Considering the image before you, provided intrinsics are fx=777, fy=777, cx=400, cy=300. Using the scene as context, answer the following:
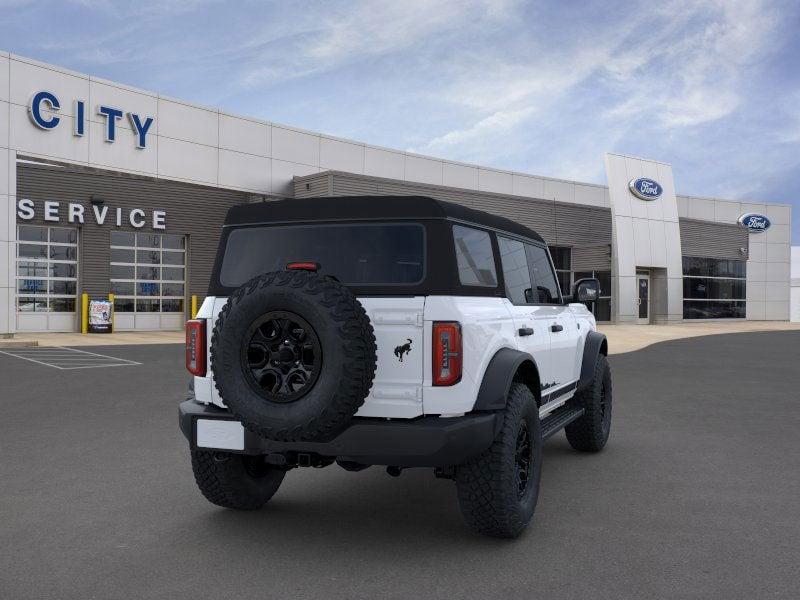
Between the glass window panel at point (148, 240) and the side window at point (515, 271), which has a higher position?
the glass window panel at point (148, 240)

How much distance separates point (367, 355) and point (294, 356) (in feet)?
1.23

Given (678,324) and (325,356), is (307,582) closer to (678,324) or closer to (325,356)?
(325,356)

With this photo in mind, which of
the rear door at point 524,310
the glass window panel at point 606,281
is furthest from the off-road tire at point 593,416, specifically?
the glass window panel at point 606,281

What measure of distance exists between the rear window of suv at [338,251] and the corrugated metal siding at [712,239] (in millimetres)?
38042

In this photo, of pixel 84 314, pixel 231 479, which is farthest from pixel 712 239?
pixel 231 479

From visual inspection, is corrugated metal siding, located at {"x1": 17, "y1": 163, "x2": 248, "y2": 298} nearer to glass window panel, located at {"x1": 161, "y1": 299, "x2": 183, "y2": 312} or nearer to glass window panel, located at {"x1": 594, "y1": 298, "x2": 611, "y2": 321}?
glass window panel, located at {"x1": 161, "y1": 299, "x2": 183, "y2": 312}

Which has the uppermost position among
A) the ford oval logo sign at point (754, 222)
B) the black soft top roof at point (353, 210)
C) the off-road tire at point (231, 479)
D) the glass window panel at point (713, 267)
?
the ford oval logo sign at point (754, 222)

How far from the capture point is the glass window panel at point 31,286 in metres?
25.1

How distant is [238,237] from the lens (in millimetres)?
4785

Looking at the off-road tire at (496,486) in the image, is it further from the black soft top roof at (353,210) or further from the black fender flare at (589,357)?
the black fender flare at (589,357)

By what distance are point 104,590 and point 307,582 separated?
0.94 metres

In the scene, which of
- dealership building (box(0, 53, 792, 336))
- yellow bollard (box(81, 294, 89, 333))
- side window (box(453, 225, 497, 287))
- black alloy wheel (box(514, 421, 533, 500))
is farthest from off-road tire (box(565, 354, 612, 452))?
yellow bollard (box(81, 294, 89, 333))

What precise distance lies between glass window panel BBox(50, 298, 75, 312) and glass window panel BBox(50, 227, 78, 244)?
6.27ft

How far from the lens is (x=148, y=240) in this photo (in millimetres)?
27531
